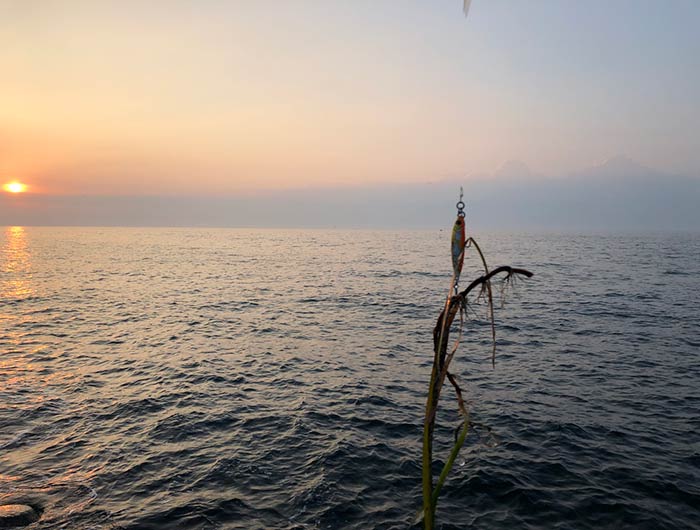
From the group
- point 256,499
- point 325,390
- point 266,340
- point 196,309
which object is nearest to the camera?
point 256,499

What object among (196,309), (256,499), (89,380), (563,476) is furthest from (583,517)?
(196,309)


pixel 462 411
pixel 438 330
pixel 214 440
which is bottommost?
pixel 214 440

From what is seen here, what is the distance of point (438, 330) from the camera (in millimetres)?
5688

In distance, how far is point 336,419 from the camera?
19672mm

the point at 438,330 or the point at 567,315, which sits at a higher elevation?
the point at 438,330

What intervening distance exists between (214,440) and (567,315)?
36.1m

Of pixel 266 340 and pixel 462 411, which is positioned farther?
pixel 266 340

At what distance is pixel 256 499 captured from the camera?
13656 millimetres

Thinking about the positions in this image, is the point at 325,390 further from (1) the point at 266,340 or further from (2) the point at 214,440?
(1) the point at 266,340

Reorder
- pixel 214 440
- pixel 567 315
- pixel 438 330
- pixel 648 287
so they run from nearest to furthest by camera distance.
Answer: pixel 438 330
pixel 214 440
pixel 567 315
pixel 648 287

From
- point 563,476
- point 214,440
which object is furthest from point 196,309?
point 563,476

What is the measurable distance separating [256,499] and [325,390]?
978 centimetres

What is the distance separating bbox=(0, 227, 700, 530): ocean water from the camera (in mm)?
13273

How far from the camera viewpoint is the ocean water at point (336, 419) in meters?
13.3
